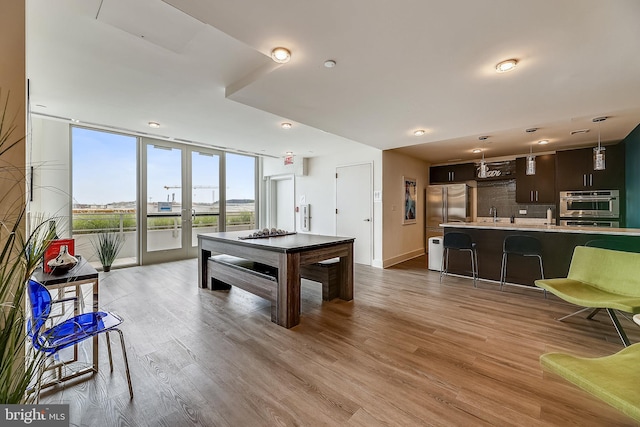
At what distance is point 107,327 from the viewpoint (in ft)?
5.40

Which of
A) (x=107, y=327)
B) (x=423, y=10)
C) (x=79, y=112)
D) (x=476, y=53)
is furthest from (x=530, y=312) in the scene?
(x=79, y=112)

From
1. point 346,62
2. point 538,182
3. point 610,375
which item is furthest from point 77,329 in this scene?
point 538,182

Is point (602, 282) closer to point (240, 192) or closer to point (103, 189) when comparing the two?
point (240, 192)

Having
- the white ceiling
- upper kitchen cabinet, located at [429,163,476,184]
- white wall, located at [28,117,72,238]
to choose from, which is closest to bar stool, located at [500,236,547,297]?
the white ceiling

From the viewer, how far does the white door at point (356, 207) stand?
5477 millimetres

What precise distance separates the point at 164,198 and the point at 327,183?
3.53 meters

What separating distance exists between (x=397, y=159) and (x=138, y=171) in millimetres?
5292

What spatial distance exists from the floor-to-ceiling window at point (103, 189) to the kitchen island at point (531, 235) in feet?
19.7

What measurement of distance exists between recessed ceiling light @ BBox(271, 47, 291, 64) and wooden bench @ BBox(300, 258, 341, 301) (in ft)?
7.35

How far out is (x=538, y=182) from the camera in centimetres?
552

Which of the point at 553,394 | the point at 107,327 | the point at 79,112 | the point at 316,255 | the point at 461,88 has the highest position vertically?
the point at 79,112

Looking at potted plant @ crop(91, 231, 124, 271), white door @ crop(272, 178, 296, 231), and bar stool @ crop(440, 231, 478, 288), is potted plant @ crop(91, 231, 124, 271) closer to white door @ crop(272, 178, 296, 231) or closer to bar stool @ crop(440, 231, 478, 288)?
white door @ crop(272, 178, 296, 231)

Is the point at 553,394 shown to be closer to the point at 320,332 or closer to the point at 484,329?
the point at 484,329

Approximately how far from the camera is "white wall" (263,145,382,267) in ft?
17.5
